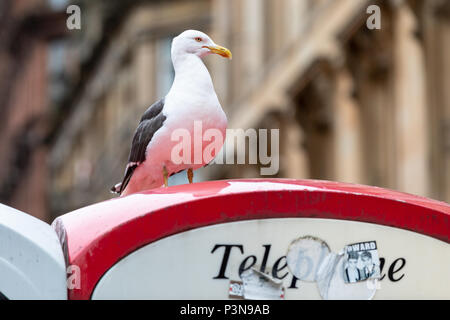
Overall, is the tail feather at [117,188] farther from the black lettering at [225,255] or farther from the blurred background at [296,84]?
the blurred background at [296,84]

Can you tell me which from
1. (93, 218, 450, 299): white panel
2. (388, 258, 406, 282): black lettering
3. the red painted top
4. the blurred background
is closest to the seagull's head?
the red painted top

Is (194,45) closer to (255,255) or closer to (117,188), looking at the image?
(117,188)

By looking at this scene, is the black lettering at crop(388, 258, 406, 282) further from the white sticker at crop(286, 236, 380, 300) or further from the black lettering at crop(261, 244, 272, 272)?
the black lettering at crop(261, 244, 272, 272)

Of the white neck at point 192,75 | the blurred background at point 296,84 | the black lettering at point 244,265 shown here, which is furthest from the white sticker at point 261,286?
the blurred background at point 296,84

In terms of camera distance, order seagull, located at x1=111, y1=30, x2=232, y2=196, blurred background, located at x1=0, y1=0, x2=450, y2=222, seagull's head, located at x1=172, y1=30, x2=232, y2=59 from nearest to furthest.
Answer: seagull, located at x1=111, y1=30, x2=232, y2=196 → seagull's head, located at x1=172, y1=30, x2=232, y2=59 → blurred background, located at x1=0, y1=0, x2=450, y2=222

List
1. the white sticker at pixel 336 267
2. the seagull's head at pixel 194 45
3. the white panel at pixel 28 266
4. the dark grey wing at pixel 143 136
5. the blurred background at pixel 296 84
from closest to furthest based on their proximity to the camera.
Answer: the white panel at pixel 28 266 < the white sticker at pixel 336 267 < the dark grey wing at pixel 143 136 < the seagull's head at pixel 194 45 < the blurred background at pixel 296 84

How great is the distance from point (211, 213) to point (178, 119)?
1006 millimetres

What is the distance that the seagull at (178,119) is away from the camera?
5.21 m

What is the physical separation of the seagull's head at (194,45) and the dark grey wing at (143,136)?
10.0 inches

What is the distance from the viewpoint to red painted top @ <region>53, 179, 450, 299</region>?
4211 millimetres

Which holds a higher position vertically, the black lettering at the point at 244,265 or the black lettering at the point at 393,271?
the black lettering at the point at 244,265

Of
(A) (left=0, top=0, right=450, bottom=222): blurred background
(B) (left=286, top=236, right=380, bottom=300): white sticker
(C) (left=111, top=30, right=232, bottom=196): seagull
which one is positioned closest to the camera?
(B) (left=286, top=236, right=380, bottom=300): white sticker

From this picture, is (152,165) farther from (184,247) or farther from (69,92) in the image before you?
(69,92)

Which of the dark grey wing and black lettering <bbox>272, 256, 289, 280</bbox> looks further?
the dark grey wing
